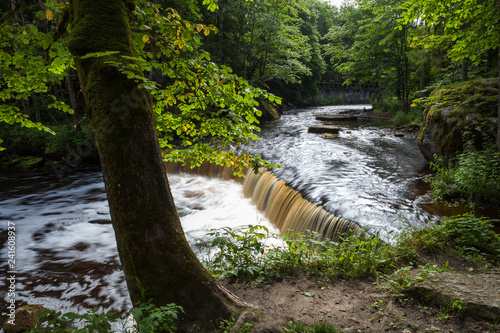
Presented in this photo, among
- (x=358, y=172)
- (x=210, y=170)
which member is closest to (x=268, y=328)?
(x=358, y=172)

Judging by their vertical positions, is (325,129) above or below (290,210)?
above

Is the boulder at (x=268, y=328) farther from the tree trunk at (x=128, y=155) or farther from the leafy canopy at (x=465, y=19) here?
the leafy canopy at (x=465, y=19)

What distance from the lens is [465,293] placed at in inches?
107

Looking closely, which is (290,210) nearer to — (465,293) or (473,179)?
(473,179)

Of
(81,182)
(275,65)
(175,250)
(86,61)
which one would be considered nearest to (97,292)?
(175,250)

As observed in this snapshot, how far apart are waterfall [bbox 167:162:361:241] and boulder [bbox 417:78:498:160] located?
406cm

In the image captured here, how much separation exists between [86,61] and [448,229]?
5069mm

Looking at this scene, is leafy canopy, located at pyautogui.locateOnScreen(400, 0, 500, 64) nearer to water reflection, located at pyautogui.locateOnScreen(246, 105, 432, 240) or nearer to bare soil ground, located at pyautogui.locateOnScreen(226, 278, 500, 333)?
water reflection, located at pyautogui.locateOnScreen(246, 105, 432, 240)

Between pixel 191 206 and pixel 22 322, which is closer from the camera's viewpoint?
pixel 22 322

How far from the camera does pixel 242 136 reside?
11.3 ft

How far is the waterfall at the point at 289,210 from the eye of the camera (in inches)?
222

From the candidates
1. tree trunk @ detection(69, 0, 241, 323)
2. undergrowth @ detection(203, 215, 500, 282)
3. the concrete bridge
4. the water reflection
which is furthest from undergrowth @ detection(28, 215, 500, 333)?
the concrete bridge

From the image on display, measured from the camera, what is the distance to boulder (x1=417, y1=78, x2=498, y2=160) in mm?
6980

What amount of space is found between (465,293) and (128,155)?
3.31 meters
